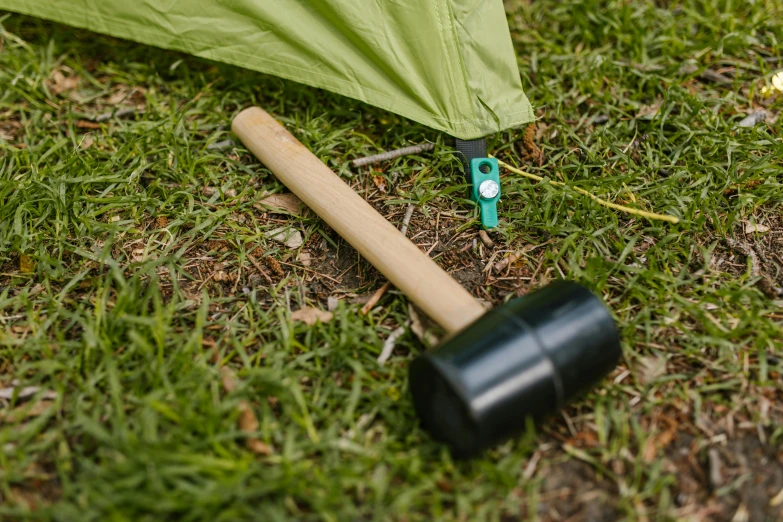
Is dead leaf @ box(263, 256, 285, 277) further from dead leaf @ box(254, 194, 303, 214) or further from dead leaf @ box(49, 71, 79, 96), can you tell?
dead leaf @ box(49, 71, 79, 96)

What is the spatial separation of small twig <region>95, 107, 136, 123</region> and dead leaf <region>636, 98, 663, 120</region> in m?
2.19

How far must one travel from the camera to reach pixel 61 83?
298cm

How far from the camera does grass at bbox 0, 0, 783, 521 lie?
5.90 feet

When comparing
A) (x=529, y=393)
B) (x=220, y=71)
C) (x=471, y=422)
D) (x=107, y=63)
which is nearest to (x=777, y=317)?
(x=529, y=393)

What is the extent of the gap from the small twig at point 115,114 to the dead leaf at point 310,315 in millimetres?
1322

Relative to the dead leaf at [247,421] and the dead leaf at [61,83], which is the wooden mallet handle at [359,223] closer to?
the dead leaf at [247,421]

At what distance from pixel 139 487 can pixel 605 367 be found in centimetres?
132

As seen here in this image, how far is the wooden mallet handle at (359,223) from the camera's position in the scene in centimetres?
198

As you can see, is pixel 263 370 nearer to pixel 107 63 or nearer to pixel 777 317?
pixel 777 317

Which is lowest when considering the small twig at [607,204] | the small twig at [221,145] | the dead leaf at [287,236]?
the dead leaf at [287,236]

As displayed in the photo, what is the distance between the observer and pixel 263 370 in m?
1.97

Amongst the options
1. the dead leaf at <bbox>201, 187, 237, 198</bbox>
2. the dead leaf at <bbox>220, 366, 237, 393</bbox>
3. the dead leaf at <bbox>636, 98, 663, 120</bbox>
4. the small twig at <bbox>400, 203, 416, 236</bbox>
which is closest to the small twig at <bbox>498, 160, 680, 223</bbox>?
the small twig at <bbox>400, 203, 416, 236</bbox>

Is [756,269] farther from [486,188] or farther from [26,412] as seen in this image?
[26,412]

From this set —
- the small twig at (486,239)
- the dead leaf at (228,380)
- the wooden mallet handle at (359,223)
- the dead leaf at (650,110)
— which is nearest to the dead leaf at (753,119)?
the dead leaf at (650,110)
